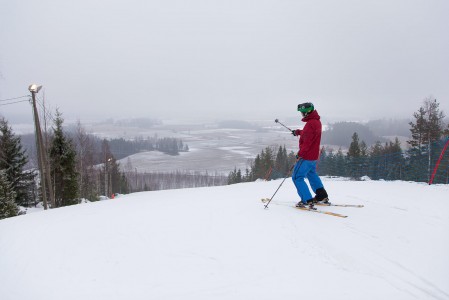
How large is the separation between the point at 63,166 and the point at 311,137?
24741mm

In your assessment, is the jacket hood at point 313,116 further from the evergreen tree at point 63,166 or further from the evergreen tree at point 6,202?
the evergreen tree at point 63,166

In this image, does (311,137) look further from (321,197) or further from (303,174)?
(321,197)

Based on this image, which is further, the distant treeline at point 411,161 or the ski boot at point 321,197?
the distant treeline at point 411,161

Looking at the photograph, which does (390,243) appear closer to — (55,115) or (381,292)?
(381,292)

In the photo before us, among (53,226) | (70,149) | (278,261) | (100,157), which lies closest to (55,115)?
(70,149)

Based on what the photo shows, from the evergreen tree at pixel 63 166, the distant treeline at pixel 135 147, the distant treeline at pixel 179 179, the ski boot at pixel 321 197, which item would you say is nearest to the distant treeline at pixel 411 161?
the ski boot at pixel 321 197

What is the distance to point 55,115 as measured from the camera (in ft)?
80.8

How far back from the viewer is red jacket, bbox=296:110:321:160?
5.56 meters

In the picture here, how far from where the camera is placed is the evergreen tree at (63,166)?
79.6 feet

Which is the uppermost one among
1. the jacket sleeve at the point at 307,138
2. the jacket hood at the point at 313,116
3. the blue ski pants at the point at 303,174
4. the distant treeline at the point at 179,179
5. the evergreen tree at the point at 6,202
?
the jacket hood at the point at 313,116

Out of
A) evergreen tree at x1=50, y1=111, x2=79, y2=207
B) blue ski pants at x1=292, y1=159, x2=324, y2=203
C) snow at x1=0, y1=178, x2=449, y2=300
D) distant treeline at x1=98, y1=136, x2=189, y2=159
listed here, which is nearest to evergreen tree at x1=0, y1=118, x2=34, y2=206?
evergreen tree at x1=50, y1=111, x2=79, y2=207

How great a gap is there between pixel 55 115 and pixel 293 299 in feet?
90.6

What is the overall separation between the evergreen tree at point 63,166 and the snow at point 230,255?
21376 mm

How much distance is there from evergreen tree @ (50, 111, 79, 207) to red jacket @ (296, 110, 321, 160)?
2434 cm
